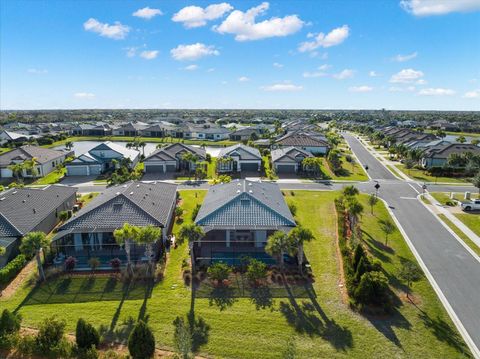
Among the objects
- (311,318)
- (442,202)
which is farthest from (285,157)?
(311,318)

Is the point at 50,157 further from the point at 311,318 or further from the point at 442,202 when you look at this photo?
the point at 442,202

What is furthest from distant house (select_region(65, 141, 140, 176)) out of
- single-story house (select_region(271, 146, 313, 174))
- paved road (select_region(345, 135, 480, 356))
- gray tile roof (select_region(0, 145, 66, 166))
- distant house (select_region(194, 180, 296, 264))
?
paved road (select_region(345, 135, 480, 356))

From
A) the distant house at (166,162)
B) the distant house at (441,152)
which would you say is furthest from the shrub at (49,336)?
the distant house at (441,152)

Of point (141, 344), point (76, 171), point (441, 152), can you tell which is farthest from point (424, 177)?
point (76, 171)

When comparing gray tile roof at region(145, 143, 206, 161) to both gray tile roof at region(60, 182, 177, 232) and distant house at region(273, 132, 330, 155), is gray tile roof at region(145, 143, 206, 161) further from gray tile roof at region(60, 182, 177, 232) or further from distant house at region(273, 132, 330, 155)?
gray tile roof at region(60, 182, 177, 232)

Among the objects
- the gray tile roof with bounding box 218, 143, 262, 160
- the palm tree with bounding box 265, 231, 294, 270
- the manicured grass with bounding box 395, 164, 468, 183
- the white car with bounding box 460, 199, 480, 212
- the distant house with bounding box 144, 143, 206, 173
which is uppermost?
the gray tile roof with bounding box 218, 143, 262, 160

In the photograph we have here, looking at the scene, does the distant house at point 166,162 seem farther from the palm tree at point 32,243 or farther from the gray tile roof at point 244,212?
the palm tree at point 32,243
